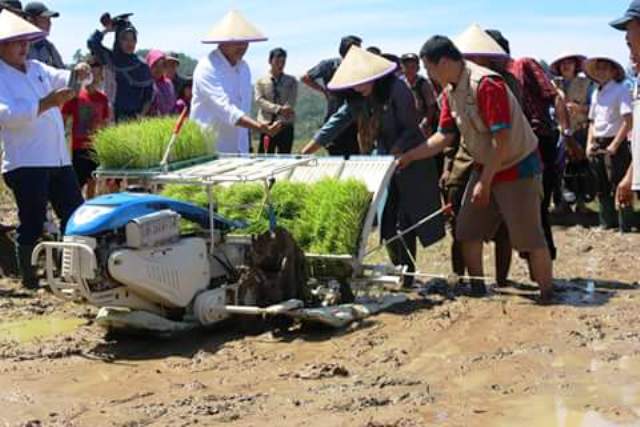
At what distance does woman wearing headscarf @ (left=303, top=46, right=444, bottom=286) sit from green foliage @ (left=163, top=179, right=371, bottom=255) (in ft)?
2.29

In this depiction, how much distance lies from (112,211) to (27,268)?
2.42 m

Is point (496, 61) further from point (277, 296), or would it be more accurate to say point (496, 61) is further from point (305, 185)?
point (277, 296)

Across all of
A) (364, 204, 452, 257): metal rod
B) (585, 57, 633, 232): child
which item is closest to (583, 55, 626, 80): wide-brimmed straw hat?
(585, 57, 633, 232): child

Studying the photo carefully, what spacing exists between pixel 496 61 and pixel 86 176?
4159 mm

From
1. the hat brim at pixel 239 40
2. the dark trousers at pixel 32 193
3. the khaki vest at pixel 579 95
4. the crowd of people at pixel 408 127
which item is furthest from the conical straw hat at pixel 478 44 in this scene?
the khaki vest at pixel 579 95

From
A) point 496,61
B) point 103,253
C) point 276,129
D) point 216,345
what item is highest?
point 496,61

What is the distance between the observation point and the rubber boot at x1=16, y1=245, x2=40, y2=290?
8641 mm

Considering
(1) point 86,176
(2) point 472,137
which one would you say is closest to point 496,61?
(2) point 472,137

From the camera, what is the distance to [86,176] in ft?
34.1

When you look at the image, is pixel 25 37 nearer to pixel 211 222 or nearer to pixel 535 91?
pixel 211 222

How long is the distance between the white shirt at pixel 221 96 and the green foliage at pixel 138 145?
3.95ft

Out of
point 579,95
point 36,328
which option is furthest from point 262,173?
point 579,95

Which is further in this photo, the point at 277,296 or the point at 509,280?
the point at 509,280

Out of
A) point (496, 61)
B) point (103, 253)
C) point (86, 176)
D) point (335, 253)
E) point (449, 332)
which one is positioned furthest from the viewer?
point (86, 176)
